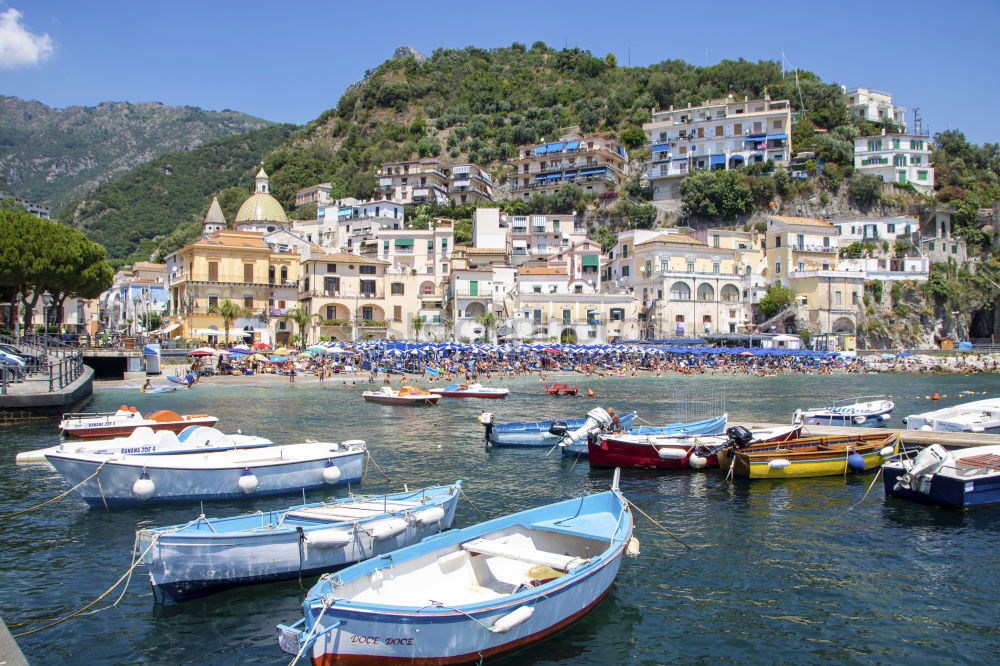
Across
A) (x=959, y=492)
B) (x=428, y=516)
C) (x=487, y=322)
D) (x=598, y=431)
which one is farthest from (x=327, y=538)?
(x=487, y=322)

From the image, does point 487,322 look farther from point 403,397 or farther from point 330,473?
point 330,473

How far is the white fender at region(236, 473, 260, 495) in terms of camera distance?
15430 mm

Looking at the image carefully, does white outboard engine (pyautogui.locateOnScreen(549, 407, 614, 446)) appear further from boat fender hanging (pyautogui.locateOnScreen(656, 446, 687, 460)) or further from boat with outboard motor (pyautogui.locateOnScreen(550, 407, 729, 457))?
boat fender hanging (pyautogui.locateOnScreen(656, 446, 687, 460))

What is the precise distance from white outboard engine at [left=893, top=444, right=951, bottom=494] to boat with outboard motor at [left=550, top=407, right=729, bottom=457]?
5.78 m

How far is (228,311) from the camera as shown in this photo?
56.0 m

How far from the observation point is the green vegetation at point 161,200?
113 meters

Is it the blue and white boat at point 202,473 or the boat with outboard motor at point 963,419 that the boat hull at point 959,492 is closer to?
the boat with outboard motor at point 963,419

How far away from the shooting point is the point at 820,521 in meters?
14.7

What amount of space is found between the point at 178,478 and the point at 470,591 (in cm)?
908

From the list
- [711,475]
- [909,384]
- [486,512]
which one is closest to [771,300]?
[909,384]

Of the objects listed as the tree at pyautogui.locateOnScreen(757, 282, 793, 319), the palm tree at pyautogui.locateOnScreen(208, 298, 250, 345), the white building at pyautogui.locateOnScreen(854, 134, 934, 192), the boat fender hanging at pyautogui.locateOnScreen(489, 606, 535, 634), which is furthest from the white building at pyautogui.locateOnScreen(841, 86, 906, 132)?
the boat fender hanging at pyautogui.locateOnScreen(489, 606, 535, 634)

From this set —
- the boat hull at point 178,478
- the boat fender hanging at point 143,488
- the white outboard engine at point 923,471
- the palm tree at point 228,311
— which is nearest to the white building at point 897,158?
the palm tree at point 228,311

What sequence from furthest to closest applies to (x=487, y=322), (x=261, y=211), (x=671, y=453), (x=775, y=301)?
(x=261, y=211)
(x=775, y=301)
(x=487, y=322)
(x=671, y=453)

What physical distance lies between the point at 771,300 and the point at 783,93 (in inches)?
1740
